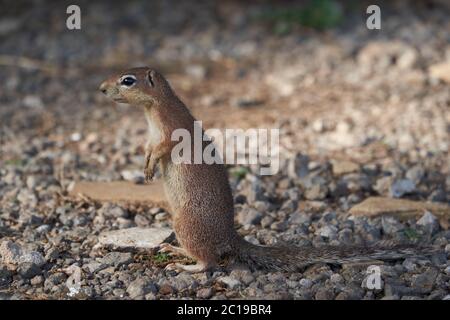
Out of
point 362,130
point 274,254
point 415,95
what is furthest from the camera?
point 415,95

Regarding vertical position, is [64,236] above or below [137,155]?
below

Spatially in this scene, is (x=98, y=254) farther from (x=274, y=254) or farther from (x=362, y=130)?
(x=362, y=130)

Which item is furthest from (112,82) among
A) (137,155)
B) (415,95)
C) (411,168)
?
(415,95)

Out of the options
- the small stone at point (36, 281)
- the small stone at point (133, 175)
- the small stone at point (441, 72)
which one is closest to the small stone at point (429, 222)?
the small stone at point (133, 175)

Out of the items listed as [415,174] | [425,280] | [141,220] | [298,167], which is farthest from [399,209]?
[141,220]

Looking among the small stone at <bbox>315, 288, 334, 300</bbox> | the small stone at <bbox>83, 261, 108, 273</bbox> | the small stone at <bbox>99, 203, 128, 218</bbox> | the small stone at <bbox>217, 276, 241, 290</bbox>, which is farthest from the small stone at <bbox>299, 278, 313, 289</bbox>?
the small stone at <bbox>99, 203, 128, 218</bbox>

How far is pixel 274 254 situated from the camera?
4.46 meters

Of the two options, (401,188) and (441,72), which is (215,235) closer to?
(401,188)

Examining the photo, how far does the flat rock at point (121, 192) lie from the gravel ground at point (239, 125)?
0.25 feet

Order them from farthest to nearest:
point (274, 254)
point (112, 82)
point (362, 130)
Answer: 1. point (362, 130)
2. point (112, 82)
3. point (274, 254)

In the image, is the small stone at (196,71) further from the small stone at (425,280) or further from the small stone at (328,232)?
the small stone at (425,280)

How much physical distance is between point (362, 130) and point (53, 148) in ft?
9.15

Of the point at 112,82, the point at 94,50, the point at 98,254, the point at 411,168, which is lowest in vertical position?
the point at 98,254

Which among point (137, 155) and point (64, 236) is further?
point (137, 155)
